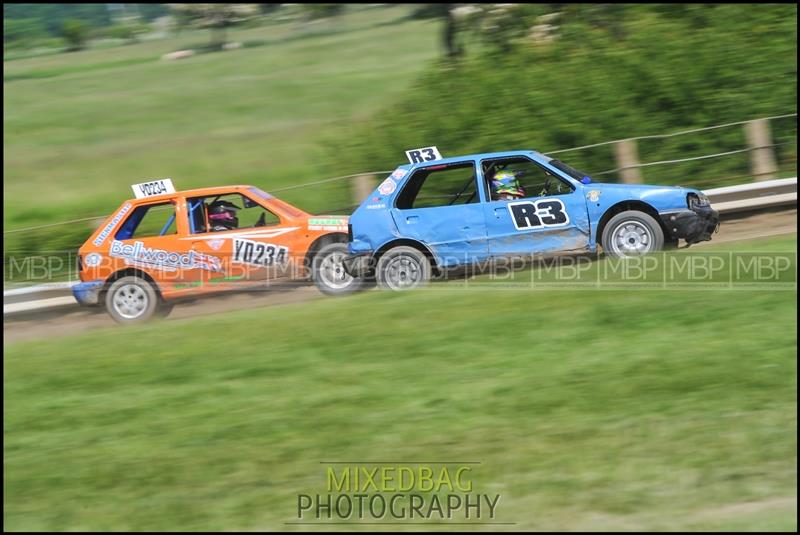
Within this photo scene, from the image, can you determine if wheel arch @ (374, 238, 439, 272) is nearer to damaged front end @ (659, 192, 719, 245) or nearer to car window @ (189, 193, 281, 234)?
car window @ (189, 193, 281, 234)

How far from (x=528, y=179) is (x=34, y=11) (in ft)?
163

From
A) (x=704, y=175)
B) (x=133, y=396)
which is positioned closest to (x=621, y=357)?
(x=133, y=396)

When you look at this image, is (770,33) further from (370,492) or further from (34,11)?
(34,11)

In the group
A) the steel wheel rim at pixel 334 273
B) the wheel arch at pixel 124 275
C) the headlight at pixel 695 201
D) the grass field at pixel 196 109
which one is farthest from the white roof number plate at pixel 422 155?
the grass field at pixel 196 109

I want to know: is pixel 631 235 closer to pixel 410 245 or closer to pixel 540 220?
pixel 540 220

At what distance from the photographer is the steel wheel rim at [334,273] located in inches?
459

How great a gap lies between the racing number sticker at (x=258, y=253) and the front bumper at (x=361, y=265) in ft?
2.94

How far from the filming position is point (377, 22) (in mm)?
53188

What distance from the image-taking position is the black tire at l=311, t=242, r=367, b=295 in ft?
38.0

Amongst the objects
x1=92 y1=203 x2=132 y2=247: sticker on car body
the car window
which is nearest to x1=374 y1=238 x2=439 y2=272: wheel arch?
the car window

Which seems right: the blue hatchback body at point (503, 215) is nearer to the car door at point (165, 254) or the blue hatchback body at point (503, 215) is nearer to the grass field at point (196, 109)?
the car door at point (165, 254)

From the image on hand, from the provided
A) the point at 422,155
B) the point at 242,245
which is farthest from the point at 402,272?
the point at 242,245

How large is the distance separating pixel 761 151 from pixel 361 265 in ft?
22.6

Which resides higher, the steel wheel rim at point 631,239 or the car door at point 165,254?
the car door at point 165,254
